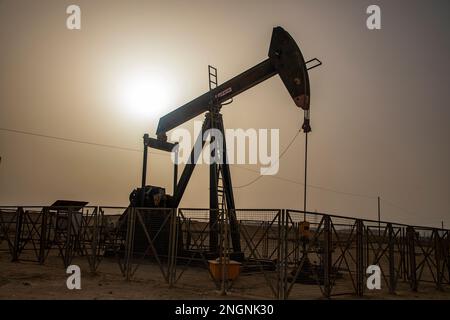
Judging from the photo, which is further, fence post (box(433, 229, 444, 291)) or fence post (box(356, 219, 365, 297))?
fence post (box(433, 229, 444, 291))

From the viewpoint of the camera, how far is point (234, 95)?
52.7ft

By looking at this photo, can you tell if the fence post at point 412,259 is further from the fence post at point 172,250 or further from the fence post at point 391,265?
the fence post at point 172,250

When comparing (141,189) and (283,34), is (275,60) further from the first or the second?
(141,189)

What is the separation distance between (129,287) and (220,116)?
311 inches

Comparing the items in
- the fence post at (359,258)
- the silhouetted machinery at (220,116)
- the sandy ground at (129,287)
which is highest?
the silhouetted machinery at (220,116)

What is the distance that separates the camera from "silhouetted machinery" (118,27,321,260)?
1370 centimetres

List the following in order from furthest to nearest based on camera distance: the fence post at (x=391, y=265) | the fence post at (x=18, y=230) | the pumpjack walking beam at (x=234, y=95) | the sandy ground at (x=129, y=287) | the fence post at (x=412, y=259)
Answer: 1. the fence post at (x=18, y=230)
2. the pumpjack walking beam at (x=234, y=95)
3. the fence post at (x=412, y=259)
4. the fence post at (x=391, y=265)
5. the sandy ground at (x=129, y=287)

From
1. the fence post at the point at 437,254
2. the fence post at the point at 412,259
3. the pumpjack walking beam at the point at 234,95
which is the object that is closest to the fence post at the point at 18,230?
the pumpjack walking beam at the point at 234,95

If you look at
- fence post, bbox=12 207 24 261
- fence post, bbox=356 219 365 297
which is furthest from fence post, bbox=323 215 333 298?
fence post, bbox=12 207 24 261

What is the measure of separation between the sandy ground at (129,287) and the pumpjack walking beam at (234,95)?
1866 mm

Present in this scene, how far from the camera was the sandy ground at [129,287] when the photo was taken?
9.59m

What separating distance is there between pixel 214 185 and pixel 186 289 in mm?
5530

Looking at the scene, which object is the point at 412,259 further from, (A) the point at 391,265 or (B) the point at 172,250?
(B) the point at 172,250

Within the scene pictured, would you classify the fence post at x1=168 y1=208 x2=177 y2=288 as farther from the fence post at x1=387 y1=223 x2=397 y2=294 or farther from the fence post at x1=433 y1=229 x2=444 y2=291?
the fence post at x1=433 y1=229 x2=444 y2=291
